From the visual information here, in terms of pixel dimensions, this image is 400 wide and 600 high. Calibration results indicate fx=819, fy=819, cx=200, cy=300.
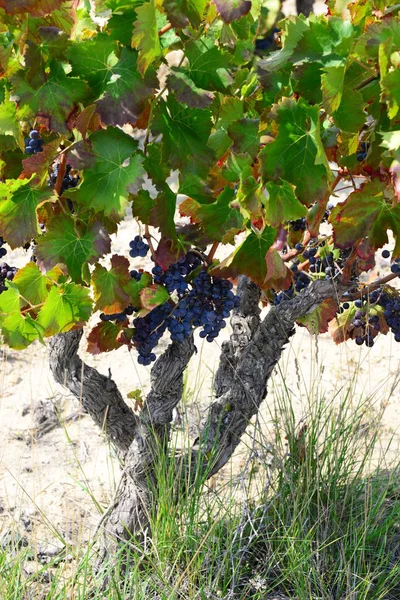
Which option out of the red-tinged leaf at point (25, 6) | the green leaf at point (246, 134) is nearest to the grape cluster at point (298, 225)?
the green leaf at point (246, 134)

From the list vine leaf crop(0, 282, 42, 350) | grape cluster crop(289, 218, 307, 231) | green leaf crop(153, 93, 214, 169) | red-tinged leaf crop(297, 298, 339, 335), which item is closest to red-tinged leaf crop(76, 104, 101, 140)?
green leaf crop(153, 93, 214, 169)

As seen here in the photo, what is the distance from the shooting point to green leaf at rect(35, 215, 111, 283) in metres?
1.66

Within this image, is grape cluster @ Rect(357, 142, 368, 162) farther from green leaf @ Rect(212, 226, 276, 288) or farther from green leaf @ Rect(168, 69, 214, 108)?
green leaf @ Rect(168, 69, 214, 108)

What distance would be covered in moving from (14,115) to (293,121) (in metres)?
0.55

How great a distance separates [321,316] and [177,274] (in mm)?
470

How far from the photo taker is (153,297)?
1751mm

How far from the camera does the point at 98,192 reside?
1.57 m

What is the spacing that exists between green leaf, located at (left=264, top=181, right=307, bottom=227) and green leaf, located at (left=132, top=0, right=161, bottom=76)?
311 millimetres

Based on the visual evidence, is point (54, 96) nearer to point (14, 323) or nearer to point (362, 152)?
point (14, 323)

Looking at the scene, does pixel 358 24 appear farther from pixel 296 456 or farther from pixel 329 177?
pixel 296 456

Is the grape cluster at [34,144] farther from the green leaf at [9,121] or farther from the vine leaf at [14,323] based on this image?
the vine leaf at [14,323]

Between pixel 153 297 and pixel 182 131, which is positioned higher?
pixel 182 131

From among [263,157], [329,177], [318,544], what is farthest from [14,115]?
[318,544]

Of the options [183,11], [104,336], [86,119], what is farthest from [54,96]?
[104,336]
